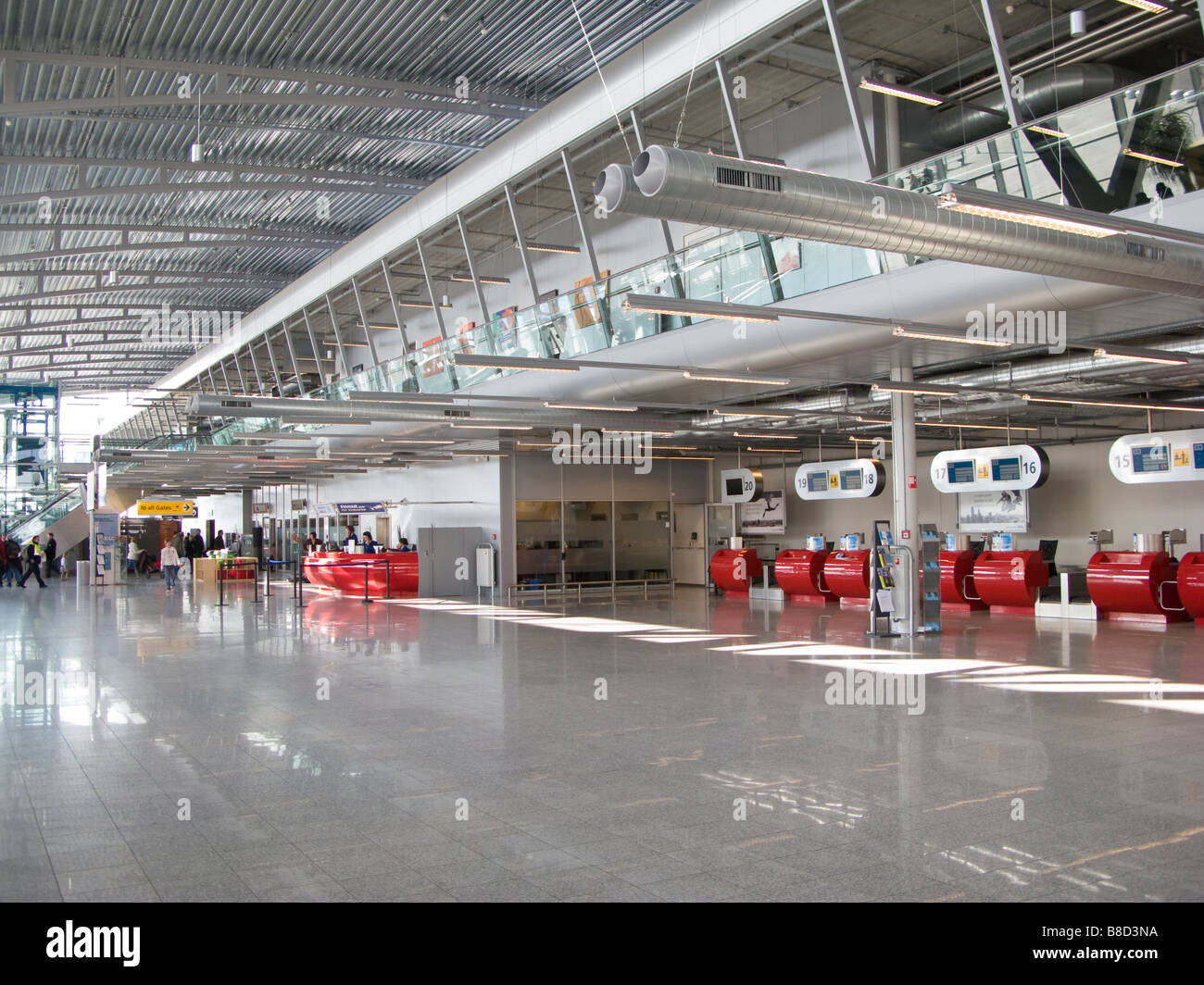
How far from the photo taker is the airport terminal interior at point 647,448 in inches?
223

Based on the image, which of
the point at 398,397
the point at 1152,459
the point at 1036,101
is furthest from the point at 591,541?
the point at 1036,101

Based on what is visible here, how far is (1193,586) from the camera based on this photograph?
1564 cm

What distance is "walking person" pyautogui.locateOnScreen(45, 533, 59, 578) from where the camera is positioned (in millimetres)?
38125

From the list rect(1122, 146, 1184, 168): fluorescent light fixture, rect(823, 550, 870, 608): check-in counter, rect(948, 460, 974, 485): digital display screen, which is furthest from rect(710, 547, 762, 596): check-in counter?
rect(1122, 146, 1184, 168): fluorescent light fixture

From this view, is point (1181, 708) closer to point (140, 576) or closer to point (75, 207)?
point (75, 207)

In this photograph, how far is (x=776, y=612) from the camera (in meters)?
19.9

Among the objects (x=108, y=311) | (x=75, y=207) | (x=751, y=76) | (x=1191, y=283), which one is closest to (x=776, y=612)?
(x=751, y=76)

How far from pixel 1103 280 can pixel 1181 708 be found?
13.6 feet

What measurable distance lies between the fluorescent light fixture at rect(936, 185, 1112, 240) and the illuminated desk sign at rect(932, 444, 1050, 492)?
10.3 metres

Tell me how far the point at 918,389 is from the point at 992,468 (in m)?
4.77

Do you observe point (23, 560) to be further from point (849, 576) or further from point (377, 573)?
point (849, 576)

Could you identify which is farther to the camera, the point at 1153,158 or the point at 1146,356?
the point at 1146,356

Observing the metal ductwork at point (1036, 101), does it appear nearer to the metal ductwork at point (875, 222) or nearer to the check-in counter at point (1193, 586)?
the metal ductwork at point (875, 222)

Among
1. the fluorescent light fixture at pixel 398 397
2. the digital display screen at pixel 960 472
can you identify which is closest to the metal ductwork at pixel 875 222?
the digital display screen at pixel 960 472
